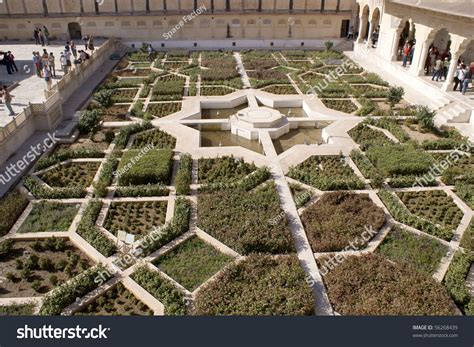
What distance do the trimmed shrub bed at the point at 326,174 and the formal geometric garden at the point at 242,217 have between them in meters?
0.07

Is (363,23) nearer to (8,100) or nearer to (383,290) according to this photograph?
(8,100)

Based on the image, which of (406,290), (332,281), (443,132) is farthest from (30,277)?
(443,132)

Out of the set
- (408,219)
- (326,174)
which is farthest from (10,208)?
Result: (408,219)

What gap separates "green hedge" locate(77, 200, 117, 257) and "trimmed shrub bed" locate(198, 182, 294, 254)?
278 cm

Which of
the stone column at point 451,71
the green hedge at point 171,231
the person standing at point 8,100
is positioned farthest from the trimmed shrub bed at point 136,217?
the stone column at point 451,71

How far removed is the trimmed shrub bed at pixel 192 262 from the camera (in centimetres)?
1057

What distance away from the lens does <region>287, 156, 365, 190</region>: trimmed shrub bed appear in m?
14.6

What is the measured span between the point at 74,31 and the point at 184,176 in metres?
29.9

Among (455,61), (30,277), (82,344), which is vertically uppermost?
(455,61)

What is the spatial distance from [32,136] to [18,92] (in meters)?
4.69

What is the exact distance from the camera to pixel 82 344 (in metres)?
7.47

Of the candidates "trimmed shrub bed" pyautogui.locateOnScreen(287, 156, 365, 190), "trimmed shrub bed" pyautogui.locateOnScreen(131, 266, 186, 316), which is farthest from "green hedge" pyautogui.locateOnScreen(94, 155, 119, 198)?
"trimmed shrub bed" pyautogui.locateOnScreen(287, 156, 365, 190)

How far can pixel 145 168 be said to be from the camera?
1497 centimetres

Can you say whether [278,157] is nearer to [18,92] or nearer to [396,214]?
[396,214]
